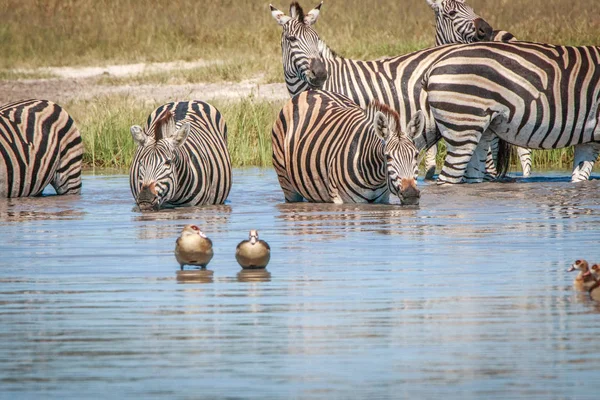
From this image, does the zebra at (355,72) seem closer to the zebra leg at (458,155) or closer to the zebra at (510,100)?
the zebra at (510,100)

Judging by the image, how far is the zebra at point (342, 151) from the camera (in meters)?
12.7

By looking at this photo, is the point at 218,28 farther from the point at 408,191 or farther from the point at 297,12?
the point at 408,191

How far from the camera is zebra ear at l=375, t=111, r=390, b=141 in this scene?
12.8m

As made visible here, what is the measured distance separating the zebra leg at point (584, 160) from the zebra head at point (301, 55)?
2.82 meters

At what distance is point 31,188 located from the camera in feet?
48.8

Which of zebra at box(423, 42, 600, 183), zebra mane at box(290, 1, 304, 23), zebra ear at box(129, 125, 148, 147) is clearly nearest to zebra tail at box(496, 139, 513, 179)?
zebra at box(423, 42, 600, 183)

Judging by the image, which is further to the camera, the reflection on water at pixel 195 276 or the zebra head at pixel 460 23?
the zebra head at pixel 460 23

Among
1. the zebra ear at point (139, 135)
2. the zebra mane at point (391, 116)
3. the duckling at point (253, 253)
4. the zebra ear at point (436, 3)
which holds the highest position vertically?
the zebra ear at point (436, 3)

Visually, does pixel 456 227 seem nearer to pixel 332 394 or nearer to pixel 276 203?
pixel 276 203

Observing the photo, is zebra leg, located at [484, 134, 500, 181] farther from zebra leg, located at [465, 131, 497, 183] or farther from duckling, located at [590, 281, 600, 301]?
duckling, located at [590, 281, 600, 301]

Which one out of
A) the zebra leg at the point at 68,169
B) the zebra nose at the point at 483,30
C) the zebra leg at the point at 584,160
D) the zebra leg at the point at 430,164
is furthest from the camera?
the zebra nose at the point at 483,30

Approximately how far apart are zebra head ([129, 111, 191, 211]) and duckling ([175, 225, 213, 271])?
392 cm

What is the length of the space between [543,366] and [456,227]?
546 centimetres

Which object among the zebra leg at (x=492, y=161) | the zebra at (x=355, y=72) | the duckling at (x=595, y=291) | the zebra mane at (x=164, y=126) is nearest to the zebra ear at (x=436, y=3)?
the zebra at (x=355, y=72)
